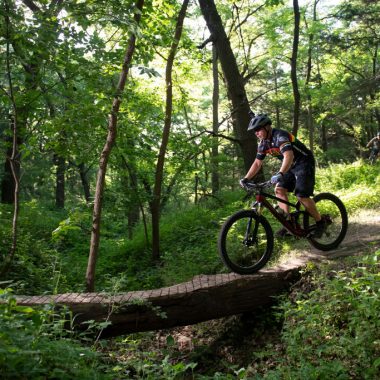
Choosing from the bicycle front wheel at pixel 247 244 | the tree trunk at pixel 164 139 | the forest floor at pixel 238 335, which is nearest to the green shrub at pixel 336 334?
the forest floor at pixel 238 335

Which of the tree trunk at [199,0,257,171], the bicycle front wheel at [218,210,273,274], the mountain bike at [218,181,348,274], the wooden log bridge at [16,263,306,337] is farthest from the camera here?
the tree trunk at [199,0,257,171]

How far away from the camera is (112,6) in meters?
5.05

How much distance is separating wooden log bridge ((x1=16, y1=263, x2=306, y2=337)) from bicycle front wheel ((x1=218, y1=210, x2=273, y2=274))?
0.67 feet

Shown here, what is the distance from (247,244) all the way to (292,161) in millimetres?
1465

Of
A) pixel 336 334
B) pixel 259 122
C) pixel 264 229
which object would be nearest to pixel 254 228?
pixel 264 229

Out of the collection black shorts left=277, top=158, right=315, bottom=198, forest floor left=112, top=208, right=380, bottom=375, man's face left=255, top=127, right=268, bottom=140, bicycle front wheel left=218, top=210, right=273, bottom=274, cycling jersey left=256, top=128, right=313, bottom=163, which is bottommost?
forest floor left=112, top=208, right=380, bottom=375

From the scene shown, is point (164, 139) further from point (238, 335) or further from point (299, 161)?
point (238, 335)

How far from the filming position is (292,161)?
19.3ft

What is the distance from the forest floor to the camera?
5.46 metres

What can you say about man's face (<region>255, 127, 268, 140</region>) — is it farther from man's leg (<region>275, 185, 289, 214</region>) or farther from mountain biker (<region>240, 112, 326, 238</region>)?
man's leg (<region>275, 185, 289, 214</region>)

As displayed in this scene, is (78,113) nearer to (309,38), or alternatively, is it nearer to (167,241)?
(167,241)

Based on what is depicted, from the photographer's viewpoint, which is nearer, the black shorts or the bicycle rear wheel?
the black shorts

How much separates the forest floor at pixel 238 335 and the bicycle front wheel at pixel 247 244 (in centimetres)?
54

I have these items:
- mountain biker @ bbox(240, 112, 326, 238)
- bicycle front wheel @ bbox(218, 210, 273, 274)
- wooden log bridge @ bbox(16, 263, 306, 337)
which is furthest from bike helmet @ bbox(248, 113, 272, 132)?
wooden log bridge @ bbox(16, 263, 306, 337)
